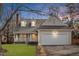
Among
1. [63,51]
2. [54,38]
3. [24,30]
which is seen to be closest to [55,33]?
[54,38]

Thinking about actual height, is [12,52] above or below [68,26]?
below

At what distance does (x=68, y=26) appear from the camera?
1744mm

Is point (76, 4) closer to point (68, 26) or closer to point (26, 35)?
point (68, 26)

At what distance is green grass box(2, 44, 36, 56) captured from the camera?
1.72m

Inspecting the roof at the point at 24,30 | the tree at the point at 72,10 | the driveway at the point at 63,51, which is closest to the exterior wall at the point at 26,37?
the roof at the point at 24,30

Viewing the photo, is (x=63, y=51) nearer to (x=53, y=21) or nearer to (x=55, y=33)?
(x=55, y=33)

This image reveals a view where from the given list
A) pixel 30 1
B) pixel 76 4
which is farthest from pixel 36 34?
pixel 76 4

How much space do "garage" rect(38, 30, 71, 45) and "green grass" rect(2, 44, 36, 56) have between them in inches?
4.4

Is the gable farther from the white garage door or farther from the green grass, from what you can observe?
the green grass

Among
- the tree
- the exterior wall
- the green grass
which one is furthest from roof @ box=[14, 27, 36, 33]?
the tree

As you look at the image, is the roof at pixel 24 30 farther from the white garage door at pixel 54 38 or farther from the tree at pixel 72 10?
the tree at pixel 72 10

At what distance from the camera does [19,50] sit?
1.72 metres

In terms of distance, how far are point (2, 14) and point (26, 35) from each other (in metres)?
0.31

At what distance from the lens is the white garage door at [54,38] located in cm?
174
